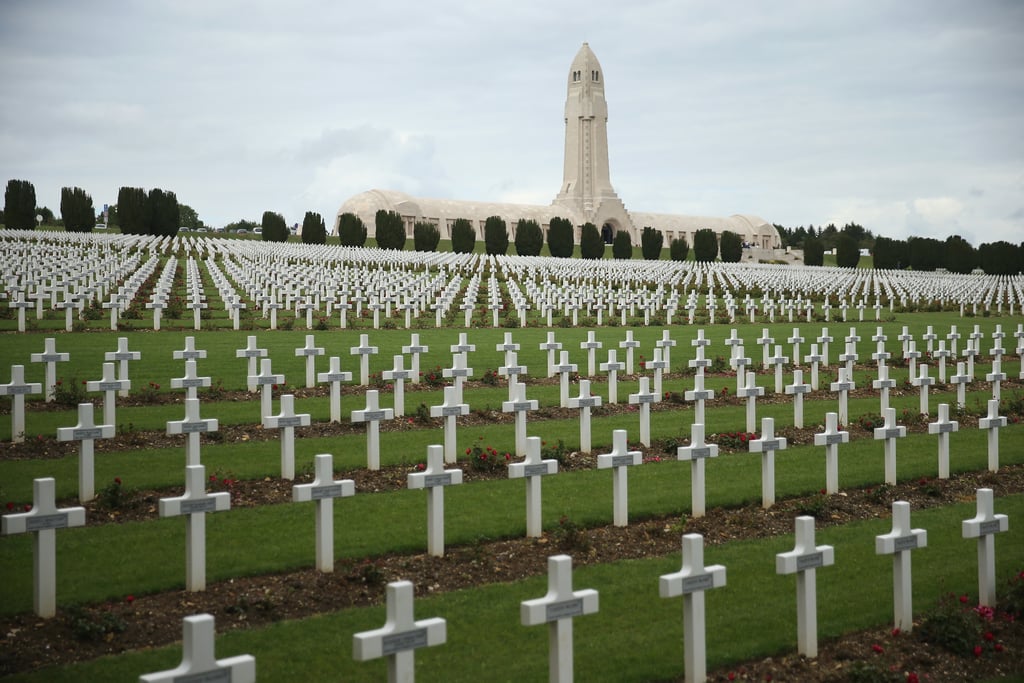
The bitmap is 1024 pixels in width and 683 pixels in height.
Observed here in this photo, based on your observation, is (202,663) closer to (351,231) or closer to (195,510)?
(195,510)

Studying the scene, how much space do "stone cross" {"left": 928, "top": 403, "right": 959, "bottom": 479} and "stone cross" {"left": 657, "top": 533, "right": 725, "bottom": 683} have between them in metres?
5.20

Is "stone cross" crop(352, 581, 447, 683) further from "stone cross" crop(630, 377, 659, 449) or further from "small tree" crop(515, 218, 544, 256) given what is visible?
"small tree" crop(515, 218, 544, 256)

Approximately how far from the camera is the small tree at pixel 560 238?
6178 cm

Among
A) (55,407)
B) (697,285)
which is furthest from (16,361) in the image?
(697,285)

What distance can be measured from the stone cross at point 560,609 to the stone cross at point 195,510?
94.3 inches

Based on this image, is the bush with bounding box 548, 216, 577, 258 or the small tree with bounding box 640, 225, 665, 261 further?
the small tree with bounding box 640, 225, 665, 261

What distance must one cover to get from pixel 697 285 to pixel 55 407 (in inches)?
1204

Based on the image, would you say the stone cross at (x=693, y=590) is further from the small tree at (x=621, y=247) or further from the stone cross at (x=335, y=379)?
the small tree at (x=621, y=247)

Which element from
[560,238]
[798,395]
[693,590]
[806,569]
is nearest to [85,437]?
[693,590]

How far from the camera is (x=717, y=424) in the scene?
11859 mm

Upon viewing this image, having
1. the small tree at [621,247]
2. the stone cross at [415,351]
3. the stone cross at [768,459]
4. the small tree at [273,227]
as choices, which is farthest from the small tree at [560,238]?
the stone cross at [768,459]

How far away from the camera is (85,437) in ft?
23.8

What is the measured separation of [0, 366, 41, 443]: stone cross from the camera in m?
9.15

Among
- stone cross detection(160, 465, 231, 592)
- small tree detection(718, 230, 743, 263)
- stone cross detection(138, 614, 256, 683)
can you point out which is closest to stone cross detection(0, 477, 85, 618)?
stone cross detection(160, 465, 231, 592)
